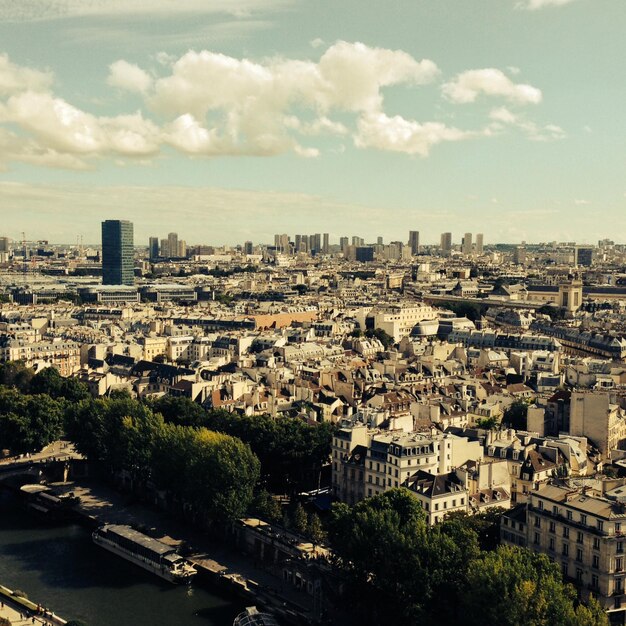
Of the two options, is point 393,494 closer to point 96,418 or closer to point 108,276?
point 96,418

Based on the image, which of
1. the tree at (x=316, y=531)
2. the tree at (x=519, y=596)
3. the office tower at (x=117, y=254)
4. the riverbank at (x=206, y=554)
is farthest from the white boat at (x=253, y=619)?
the office tower at (x=117, y=254)

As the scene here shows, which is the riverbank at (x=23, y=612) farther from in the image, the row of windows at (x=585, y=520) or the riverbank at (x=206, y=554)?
the row of windows at (x=585, y=520)

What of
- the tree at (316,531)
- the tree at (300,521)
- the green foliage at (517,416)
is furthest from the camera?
the green foliage at (517,416)

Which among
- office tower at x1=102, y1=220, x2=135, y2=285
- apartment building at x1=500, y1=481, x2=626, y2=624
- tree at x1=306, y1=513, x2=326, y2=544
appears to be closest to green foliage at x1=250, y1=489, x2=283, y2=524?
tree at x1=306, y1=513, x2=326, y2=544

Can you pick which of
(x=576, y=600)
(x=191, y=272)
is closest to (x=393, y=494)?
(x=576, y=600)

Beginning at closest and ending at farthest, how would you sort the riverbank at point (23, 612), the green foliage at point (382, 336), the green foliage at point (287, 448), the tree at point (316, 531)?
the riverbank at point (23, 612) → the tree at point (316, 531) → the green foliage at point (287, 448) → the green foliage at point (382, 336)
